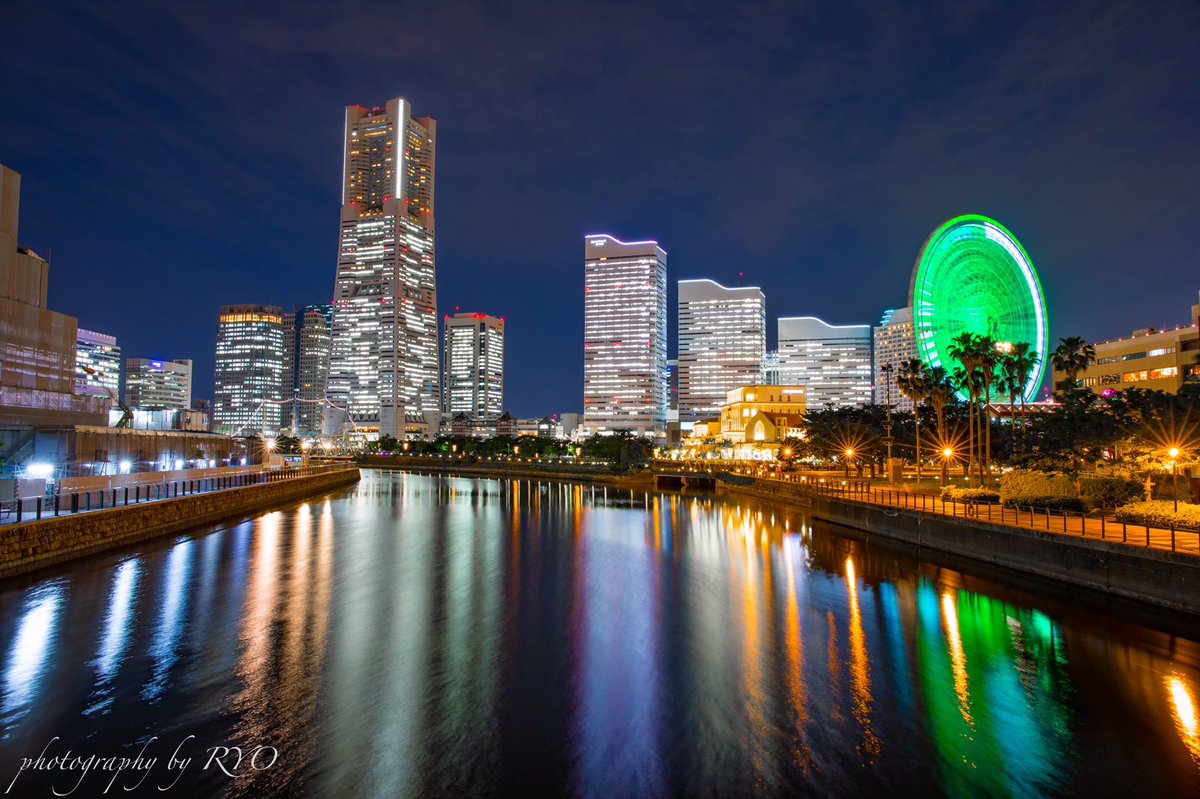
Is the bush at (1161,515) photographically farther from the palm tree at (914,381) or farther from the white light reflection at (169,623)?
the palm tree at (914,381)

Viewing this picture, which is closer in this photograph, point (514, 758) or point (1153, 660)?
point (514, 758)

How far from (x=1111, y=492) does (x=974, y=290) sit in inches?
2388

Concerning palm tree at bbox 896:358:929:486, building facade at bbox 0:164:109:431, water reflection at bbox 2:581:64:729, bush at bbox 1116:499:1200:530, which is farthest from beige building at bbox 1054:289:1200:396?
building facade at bbox 0:164:109:431

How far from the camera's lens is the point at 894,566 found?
34406mm

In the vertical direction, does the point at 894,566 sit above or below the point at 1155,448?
below

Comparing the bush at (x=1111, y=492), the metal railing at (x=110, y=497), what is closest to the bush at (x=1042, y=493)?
the bush at (x=1111, y=492)

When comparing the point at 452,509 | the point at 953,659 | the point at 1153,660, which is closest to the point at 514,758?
the point at 953,659

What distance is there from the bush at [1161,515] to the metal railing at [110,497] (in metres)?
45.5

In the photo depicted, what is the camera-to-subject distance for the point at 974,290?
281 feet

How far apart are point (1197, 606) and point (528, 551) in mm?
31012

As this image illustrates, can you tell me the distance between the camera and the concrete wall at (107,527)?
84.4 ft

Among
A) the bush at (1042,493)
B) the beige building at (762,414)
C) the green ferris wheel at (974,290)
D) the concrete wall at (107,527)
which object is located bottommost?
the concrete wall at (107,527)

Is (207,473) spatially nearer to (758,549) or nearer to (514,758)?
(758,549)

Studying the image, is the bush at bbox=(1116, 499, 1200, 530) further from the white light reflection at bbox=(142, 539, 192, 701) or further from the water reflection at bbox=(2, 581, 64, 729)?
the water reflection at bbox=(2, 581, 64, 729)
